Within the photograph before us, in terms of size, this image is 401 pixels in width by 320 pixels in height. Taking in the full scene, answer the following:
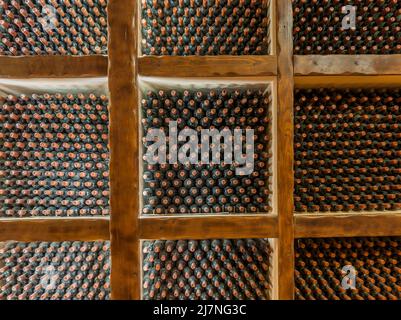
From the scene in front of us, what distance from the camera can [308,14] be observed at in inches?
46.2

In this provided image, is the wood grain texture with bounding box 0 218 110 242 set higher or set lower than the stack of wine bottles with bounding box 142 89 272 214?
lower

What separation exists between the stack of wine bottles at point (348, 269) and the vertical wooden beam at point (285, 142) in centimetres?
15

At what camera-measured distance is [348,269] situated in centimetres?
122

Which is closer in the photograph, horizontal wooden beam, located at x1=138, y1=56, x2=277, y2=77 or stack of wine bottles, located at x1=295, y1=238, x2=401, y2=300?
horizontal wooden beam, located at x1=138, y1=56, x2=277, y2=77

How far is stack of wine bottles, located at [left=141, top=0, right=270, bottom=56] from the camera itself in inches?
45.0

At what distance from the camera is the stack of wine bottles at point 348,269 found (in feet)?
3.97

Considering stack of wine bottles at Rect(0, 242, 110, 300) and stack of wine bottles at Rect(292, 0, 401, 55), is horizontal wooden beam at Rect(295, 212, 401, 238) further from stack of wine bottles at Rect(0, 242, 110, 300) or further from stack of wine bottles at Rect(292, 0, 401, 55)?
stack of wine bottles at Rect(0, 242, 110, 300)

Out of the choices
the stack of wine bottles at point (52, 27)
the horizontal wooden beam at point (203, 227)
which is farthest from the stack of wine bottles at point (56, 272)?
the stack of wine bottles at point (52, 27)

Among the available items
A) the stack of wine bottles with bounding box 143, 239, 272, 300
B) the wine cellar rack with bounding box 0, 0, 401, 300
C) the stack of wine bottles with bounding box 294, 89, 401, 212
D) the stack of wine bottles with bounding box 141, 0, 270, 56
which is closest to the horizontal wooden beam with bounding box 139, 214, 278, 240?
the wine cellar rack with bounding box 0, 0, 401, 300

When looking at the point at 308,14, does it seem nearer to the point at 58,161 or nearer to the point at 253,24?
the point at 253,24

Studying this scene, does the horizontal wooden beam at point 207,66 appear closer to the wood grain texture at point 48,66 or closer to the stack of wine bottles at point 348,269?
the wood grain texture at point 48,66

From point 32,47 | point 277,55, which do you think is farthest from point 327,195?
point 32,47

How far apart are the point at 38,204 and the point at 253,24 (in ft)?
4.32

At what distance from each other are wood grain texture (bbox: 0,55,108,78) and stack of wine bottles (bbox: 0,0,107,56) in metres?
0.07
